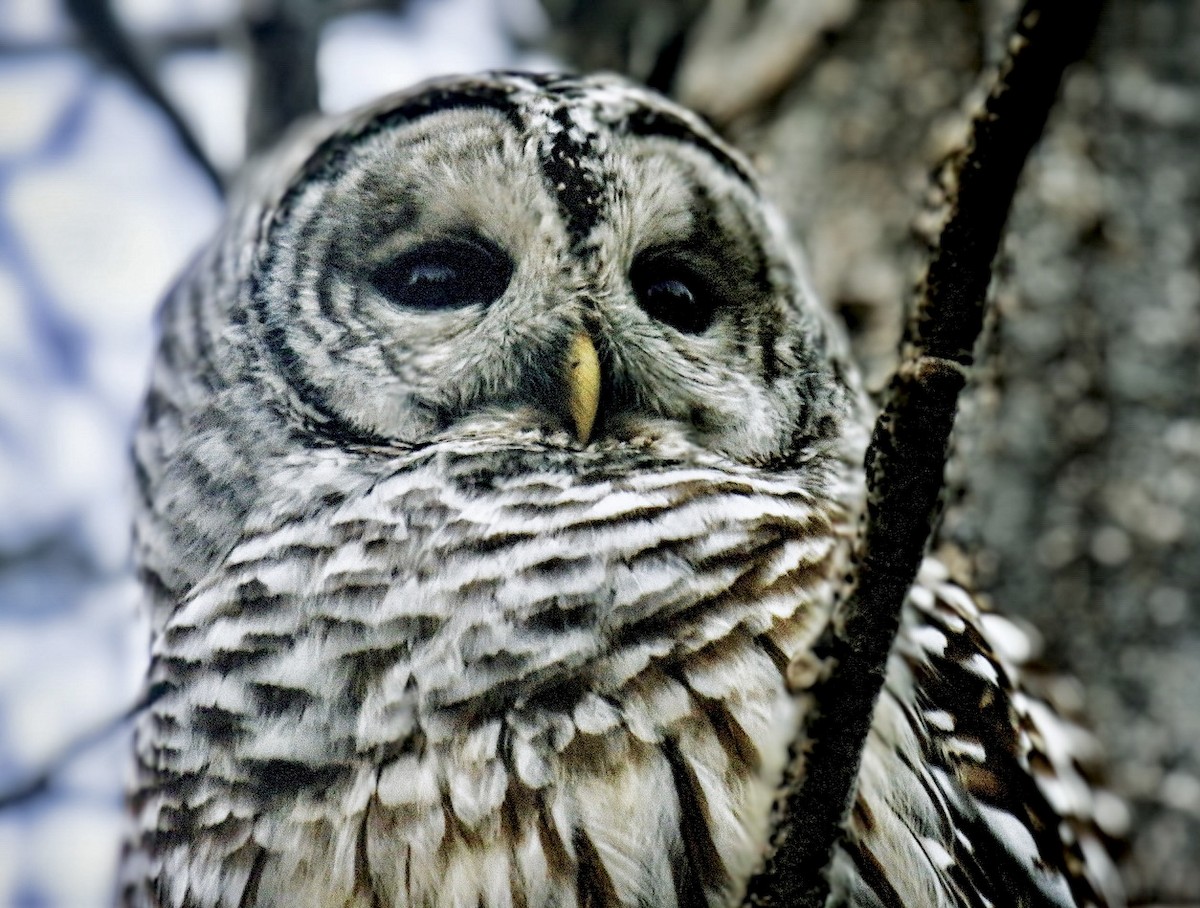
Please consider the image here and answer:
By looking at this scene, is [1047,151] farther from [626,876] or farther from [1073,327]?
[626,876]

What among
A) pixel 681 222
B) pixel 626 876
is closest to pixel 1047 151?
pixel 681 222

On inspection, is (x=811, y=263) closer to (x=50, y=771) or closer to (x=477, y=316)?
(x=477, y=316)

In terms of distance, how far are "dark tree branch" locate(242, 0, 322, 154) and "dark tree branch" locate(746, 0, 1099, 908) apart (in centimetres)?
110

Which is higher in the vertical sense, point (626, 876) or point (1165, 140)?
point (1165, 140)

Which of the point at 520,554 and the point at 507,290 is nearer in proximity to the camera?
the point at 520,554

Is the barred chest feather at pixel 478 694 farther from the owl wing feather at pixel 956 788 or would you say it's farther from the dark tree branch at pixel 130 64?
the dark tree branch at pixel 130 64

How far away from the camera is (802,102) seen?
5.69 ft

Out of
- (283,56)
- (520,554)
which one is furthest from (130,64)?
(520,554)

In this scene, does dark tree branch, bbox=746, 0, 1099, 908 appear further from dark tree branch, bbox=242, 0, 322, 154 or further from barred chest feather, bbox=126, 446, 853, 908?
dark tree branch, bbox=242, 0, 322, 154

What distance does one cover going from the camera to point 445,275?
109 centimetres

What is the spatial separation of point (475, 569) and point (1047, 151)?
137cm

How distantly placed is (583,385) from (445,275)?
20 centimetres

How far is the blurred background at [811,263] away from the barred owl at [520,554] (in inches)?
6.2

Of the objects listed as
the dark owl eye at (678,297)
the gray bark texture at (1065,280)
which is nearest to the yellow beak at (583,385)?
the dark owl eye at (678,297)
